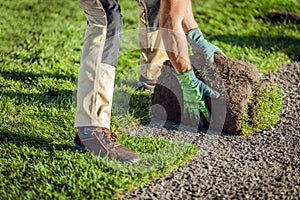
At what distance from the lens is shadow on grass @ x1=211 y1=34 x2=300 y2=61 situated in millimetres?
6629

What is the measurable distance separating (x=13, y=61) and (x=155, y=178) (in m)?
2.73

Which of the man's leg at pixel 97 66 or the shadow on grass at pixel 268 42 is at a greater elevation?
the shadow on grass at pixel 268 42

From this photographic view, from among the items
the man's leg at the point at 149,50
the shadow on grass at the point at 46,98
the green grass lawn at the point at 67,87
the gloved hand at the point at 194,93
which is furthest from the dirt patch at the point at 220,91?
the shadow on grass at the point at 46,98

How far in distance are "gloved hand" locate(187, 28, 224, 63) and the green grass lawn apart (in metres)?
0.69

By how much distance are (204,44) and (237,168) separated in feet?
4.00

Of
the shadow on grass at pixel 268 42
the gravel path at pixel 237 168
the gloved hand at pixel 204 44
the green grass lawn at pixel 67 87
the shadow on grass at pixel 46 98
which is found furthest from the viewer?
the shadow on grass at pixel 268 42

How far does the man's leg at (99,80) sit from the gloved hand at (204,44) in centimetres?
98

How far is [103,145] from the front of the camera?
4.06 metres

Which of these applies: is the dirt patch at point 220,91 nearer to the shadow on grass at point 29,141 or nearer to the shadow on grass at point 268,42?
the shadow on grass at point 29,141

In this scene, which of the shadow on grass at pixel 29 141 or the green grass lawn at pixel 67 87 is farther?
the shadow on grass at pixel 29 141

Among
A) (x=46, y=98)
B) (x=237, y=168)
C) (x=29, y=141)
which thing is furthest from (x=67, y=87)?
(x=237, y=168)

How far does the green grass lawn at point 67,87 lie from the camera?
3.87m

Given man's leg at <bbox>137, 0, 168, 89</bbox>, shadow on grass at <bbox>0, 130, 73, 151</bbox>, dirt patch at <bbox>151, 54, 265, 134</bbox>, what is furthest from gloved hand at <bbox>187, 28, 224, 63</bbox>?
shadow on grass at <bbox>0, 130, 73, 151</bbox>

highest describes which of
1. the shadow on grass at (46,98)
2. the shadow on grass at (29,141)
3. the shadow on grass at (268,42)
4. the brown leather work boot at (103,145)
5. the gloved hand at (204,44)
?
the shadow on grass at (268,42)
